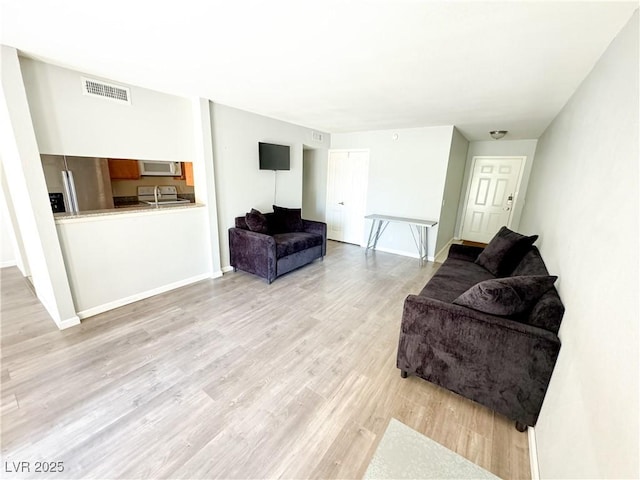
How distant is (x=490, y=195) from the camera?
5730mm

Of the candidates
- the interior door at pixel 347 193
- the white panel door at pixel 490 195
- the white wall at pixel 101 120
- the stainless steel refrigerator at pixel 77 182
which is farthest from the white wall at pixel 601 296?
the white panel door at pixel 490 195

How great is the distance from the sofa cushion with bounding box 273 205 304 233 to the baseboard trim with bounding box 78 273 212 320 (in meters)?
1.34

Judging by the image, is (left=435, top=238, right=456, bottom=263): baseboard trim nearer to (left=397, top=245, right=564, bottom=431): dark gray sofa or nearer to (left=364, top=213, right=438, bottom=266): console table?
(left=364, top=213, right=438, bottom=266): console table

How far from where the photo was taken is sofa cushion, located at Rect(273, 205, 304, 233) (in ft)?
14.2

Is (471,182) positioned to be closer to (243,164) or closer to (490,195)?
(490,195)

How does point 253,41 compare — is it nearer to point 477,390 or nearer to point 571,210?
point 571,210

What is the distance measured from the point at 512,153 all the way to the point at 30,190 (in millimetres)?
7279

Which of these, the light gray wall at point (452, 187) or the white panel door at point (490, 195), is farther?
the white panel door at point (490, 195)

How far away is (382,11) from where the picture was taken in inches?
54.8

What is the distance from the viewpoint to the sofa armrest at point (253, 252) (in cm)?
344

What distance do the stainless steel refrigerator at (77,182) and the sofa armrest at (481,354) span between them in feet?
11.1

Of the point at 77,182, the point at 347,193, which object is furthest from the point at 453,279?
the point at 77,182

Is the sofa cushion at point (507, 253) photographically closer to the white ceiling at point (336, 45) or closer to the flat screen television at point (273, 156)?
the white ceiling at point (336, 45)

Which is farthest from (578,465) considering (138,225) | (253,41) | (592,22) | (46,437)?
(138,225)
